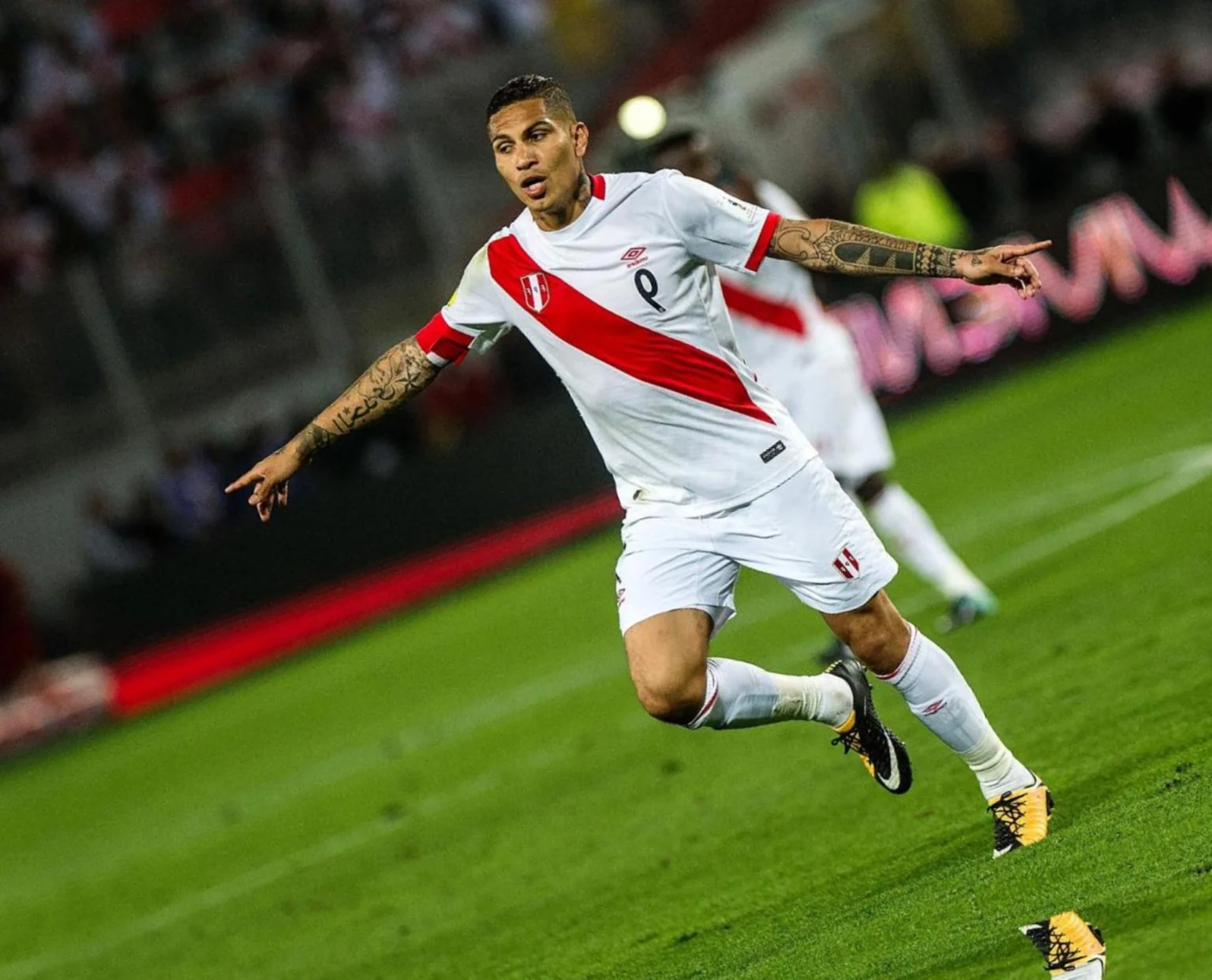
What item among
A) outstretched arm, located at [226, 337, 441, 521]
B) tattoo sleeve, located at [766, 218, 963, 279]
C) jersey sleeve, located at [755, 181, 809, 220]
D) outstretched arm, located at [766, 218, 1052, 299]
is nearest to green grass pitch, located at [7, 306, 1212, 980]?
outstretched arm, located at [766, 218, 1052, 299]

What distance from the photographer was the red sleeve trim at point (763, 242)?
18.3 feet

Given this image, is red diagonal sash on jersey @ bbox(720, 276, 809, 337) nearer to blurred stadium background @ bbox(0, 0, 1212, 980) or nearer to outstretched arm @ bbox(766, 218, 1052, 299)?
blurred stadium background @ bbox(0, 0, 1212, 980)

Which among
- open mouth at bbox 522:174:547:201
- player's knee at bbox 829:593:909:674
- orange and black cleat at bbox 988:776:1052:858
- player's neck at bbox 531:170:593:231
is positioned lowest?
orange and black cleat at bbox 988:776:1052:858

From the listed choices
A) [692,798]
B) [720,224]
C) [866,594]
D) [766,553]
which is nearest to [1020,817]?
[866,594]

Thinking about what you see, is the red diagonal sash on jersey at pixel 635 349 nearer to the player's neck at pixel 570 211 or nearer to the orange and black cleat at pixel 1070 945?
the player's neck at pixel 570 211

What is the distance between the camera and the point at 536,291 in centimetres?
579

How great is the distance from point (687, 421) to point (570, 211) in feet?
2.18

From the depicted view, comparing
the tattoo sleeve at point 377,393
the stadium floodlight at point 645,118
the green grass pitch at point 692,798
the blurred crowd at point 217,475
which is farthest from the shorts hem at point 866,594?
the blurred crowd at point 217,475

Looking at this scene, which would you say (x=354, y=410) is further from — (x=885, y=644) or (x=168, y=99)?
(x=168, y=99)

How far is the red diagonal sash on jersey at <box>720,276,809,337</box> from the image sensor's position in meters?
9.03

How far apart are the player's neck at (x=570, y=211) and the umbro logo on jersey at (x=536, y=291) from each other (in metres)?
0.14

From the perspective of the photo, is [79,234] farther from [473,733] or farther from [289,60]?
[473,733]

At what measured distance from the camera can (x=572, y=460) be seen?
60.2 ft

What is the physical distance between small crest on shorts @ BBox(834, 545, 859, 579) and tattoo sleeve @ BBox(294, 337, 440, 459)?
1.34 metres
